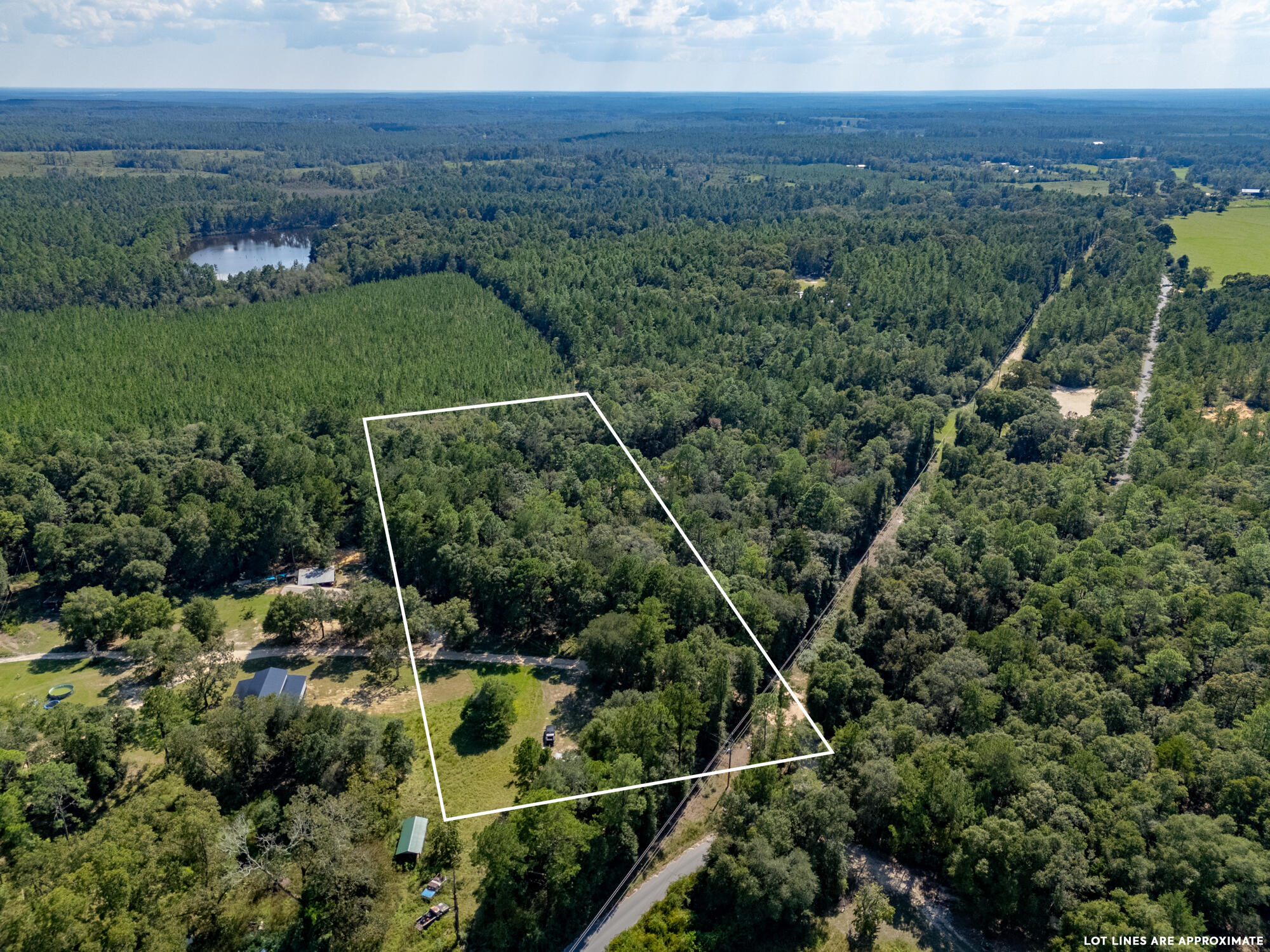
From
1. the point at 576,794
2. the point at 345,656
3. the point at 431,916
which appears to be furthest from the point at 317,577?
the point at 576,794

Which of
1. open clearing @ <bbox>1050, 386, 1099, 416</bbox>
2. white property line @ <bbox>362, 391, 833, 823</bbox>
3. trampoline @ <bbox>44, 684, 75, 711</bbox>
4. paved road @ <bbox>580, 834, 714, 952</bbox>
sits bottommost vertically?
trampoline @ <bbox>44, 684, 75, 711</bbox>

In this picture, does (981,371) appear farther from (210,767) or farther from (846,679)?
(210,767)

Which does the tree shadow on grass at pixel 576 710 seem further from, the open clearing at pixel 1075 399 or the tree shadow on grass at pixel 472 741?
the open clearing at pixel 1075 399

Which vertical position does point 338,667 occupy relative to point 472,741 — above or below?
below

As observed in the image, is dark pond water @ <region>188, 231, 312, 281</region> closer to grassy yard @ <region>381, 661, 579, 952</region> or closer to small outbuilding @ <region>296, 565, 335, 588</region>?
small outbuilding @ <region>296, 565, 335, 588</region>

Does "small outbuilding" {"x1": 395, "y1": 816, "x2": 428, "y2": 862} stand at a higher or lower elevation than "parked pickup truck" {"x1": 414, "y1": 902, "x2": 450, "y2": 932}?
higher

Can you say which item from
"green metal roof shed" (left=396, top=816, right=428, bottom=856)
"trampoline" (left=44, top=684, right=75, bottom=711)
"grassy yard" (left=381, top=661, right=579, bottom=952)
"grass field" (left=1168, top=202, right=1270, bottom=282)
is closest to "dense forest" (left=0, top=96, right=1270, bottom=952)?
"grassy yard" (left=381, top=661, right=579, bottom=952)

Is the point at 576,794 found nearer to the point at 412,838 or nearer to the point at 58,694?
the point at 412,838
